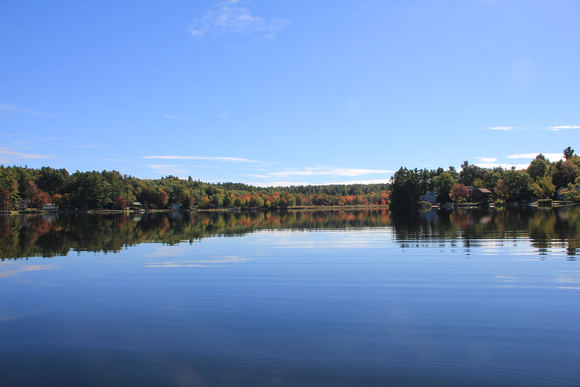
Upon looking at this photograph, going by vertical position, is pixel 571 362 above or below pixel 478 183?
below

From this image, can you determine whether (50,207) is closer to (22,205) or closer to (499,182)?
A: (22,205)

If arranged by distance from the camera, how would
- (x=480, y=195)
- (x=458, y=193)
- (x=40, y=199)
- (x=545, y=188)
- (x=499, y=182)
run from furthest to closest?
(x=40, y=199) → (x=458, y=193) → (x=480, y=195) → (x=499, y=182) → (x=545, y=188)

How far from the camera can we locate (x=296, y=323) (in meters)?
8.80

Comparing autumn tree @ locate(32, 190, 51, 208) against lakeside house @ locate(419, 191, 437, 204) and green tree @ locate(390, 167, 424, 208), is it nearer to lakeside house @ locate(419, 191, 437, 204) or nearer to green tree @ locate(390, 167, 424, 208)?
green tree @ locate(390, 167, 424, 208)

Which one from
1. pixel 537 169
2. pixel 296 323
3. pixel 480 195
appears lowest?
pixel 296 323

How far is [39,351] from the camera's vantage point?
757 centimetres

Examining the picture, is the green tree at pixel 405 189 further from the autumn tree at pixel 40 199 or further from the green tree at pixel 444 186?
the autumn tree at pixel 40 199

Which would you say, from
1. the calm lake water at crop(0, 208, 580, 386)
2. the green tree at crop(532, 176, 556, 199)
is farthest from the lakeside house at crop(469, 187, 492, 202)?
the calm lake water at crop(0, 208, 580, 386)

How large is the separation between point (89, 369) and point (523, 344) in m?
8.33

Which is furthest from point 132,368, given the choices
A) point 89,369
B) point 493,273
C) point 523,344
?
point 493,273

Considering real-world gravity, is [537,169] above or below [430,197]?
above

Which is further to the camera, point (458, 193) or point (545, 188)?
point (458, 193)

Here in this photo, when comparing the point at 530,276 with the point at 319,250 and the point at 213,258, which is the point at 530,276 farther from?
the point at 213,258

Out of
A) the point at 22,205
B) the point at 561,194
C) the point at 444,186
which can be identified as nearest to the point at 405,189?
the point at 444,186
